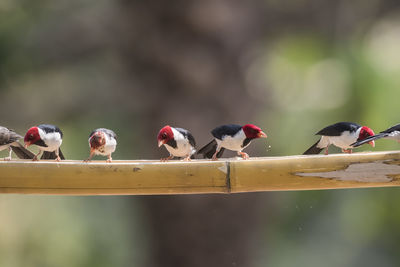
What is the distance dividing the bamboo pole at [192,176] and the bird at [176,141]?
0.19m

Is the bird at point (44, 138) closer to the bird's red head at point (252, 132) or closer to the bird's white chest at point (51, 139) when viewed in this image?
the bird's white chest at point (51, 139)

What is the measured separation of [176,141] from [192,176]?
0.27 meters

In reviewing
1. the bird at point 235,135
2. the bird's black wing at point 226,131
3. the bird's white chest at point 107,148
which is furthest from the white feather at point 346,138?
the bird's white chest at point 107,148

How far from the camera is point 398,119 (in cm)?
618

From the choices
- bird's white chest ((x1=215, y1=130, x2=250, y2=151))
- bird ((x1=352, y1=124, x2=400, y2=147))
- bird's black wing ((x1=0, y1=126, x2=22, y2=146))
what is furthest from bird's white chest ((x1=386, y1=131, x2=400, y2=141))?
bird's black wing ((x1=0, y1=126, x2=22, y2=146))

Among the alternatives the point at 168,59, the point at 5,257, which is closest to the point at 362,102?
the point at 168,59

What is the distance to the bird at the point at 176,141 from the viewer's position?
3025 mm

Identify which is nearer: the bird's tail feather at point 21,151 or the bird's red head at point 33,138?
the bird's red head at point 33,138

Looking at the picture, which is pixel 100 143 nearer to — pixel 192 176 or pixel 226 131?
pixel 192 176

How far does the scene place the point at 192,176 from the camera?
9.41 feet

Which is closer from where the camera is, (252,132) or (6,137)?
(252,132)

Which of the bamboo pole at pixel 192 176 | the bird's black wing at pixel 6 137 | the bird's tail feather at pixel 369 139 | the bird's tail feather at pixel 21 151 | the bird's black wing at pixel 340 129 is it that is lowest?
the bamboo pole at pixel 192 176

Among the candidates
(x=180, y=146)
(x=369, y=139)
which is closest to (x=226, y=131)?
(x=180, y=146)

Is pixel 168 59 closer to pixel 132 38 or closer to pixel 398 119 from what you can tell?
pixel 132 38
